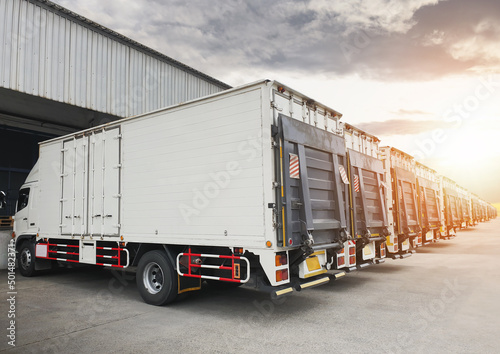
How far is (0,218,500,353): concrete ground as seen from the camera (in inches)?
183

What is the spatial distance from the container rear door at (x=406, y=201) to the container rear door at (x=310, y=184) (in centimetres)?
397

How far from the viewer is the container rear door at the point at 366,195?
7808 millimetres

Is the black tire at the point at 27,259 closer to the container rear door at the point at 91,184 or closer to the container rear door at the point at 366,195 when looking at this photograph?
the container rear door at the point at 91,184

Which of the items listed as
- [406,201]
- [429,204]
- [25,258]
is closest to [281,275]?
[406,201]

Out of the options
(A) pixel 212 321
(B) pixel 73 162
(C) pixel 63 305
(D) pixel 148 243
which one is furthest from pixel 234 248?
(B) pixel 73 162

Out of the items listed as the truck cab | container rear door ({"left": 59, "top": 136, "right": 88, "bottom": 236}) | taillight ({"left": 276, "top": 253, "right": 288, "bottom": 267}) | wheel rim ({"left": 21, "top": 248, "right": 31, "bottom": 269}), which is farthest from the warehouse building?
taillight ({"left": 276, "top": 253, "right": 288, "bottom": 267})

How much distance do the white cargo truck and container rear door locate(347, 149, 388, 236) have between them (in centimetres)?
53

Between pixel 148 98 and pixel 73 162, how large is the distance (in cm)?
517

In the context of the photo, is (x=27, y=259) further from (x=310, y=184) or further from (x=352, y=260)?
(x=352, y=260)

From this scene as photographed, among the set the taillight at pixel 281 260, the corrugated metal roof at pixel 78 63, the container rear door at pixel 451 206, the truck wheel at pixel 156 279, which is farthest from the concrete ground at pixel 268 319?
the container rear door at pixel 451 206

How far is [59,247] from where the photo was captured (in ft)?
30.0

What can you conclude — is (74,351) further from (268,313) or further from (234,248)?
(268,313)

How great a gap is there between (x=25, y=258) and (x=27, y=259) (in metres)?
0.15

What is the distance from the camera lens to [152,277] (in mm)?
6938
